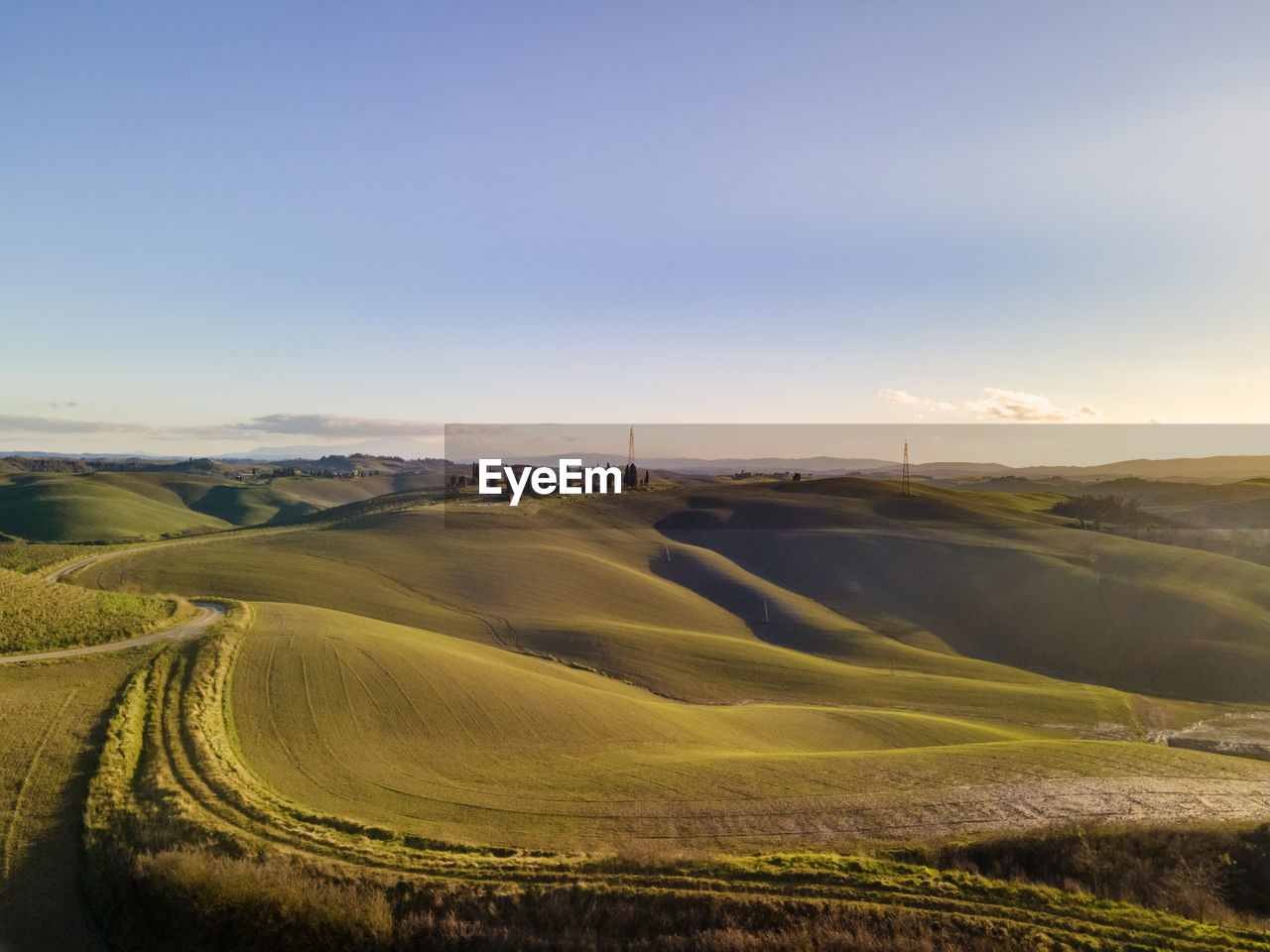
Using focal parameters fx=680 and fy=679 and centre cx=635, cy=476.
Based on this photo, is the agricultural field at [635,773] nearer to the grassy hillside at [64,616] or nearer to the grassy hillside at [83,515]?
the grassy hillside at [64,616]

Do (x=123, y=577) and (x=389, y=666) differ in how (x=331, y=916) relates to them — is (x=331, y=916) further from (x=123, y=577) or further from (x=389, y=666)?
(x=123, y=577)

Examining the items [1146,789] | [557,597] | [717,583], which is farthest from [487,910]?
[717,583]

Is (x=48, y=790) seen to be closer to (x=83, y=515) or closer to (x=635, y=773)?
(x=635, y=773)

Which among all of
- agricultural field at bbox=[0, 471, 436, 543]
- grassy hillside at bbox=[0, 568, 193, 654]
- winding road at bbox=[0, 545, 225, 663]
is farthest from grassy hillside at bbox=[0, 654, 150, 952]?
agricultural field at bbox=[0, 471, 436, 543]

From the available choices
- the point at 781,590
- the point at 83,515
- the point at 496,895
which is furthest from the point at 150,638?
the point at 83,515

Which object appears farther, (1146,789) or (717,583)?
(717,583)

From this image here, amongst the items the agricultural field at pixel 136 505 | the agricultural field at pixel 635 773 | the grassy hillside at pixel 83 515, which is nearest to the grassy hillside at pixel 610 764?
the agricultural field at pixel 635 773
